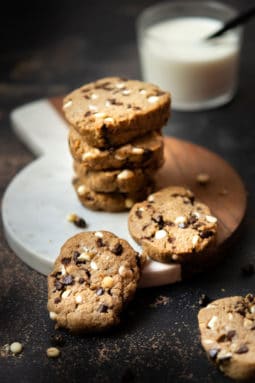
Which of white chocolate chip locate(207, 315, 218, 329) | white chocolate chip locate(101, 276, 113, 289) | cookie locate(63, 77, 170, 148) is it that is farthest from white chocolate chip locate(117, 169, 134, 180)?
white chocolate chip locate(207, 315, 218, 329)

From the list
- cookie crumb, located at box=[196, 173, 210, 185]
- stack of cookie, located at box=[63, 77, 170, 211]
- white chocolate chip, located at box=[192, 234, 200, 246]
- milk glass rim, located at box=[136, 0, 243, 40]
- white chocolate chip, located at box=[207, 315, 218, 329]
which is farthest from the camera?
milk glass rim, located at box=[136, 0, 243, 40]

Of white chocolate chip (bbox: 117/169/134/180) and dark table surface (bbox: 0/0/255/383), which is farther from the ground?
white chocolate chip (bbox: 117/169/134/180)

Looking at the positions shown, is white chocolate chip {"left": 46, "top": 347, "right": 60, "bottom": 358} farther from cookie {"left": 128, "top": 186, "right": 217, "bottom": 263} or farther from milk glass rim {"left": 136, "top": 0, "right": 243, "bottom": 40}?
milk glass rim {"left": 136, "top": 0, "right": 243, "bottom": 40}

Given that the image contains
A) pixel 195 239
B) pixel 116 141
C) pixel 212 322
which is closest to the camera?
pixel 212 322

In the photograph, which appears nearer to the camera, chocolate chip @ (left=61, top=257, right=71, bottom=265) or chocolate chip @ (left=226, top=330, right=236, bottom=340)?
chocolate chip @ (left=226, top=330, right=236, bottom=340)

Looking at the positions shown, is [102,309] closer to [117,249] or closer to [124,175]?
[117,249]

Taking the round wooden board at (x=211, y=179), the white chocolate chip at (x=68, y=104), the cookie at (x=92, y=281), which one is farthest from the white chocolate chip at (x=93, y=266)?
the white chocolate chip at (x=68, y=104)

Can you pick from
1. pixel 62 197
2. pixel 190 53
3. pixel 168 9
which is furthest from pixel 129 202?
pixel 168 9
